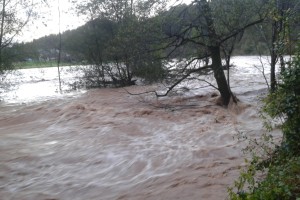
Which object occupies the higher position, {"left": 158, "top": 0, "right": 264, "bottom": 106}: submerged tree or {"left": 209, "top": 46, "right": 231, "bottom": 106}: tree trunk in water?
{"left": 158, "top": 0, "right": 264, "bottom": 106}: submerged tree

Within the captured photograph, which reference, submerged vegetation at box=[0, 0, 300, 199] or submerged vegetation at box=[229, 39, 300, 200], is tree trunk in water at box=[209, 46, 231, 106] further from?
submerged vegetation at box=[229, 39, 300, 200]

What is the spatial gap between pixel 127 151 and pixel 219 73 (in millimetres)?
6908

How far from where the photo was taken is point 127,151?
29.9ft

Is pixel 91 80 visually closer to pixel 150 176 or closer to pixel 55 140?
pixel 55 140

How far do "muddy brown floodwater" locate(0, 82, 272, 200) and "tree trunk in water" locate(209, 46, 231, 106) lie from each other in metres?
0.68

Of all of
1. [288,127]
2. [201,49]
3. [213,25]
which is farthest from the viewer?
[201,49]

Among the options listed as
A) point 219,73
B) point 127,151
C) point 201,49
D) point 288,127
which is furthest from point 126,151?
point 201,49

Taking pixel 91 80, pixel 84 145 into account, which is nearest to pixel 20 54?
pixel 91 80

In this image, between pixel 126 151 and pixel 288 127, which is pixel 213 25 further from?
pixel 288 127

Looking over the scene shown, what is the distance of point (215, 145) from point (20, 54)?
19.0 metres

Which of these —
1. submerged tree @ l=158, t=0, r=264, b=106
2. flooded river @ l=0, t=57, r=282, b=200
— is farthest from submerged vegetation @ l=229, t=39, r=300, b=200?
submerged tree @ l=158, t=0, r=264, b=106

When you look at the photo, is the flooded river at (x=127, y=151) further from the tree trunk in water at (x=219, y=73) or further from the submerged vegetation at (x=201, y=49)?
the submerged vegetation at (x=201, y=49)

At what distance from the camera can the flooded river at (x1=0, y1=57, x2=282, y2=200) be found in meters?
6.63

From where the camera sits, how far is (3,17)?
2262 centimetres
